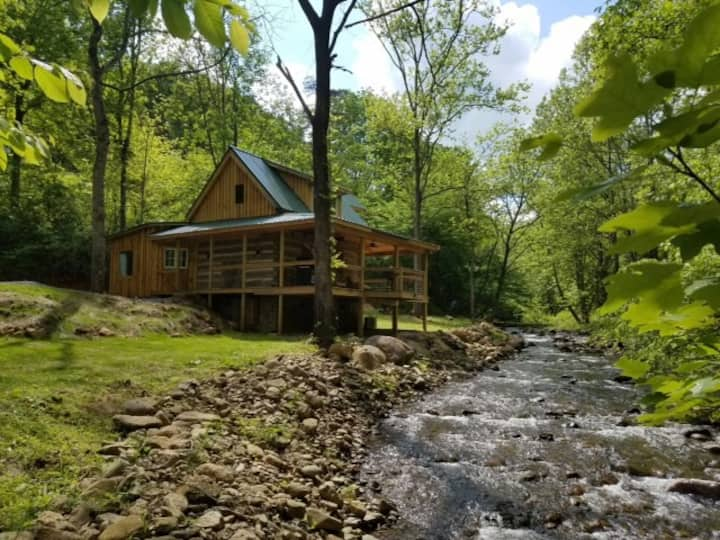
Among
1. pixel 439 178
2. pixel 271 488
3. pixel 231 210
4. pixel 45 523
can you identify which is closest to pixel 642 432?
pixel 271 488

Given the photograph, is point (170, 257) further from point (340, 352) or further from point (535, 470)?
point (535, 470)

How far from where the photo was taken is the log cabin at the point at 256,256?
57.4 ft

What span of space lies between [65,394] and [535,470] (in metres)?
6.07

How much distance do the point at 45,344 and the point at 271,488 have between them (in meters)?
6.81

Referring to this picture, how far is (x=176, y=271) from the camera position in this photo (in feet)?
67.4

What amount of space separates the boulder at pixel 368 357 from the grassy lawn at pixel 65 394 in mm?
1781

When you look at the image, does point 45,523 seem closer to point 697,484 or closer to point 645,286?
point 645,286

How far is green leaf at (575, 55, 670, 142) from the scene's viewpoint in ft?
2.32

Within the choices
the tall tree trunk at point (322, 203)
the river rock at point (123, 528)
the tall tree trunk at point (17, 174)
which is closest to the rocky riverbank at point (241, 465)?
the river rock at point (123, 528)

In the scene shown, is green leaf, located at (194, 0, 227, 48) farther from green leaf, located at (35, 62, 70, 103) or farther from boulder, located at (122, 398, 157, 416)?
boulder, located at (122, 398, 157, 416)

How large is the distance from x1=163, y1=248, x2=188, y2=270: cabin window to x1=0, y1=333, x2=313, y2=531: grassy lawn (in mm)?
9917

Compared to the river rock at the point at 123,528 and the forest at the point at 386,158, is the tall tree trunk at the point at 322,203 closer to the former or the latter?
the forest at the point at 386,158

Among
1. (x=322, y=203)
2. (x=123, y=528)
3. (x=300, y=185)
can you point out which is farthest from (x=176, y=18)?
(x=300, y=185)

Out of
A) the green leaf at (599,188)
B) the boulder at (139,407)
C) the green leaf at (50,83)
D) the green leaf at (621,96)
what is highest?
the green leaf at (50,83)
